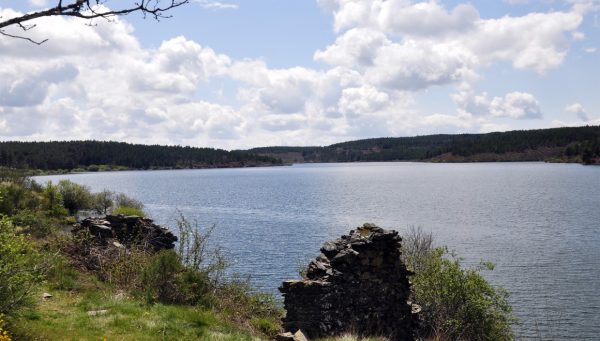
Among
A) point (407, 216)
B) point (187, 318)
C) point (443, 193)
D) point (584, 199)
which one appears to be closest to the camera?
point (187, 318)

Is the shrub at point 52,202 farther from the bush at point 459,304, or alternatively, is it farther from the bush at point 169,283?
the bush at point 459,304

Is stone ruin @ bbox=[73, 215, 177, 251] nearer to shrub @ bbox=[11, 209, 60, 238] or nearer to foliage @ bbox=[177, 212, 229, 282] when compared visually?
shrub @ bbox=[11, 209, 60, 238]

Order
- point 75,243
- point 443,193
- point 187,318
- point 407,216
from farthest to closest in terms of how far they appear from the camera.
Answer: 1. point 443,193
2. point 407,216
3. point 75,243
4. point 187,318

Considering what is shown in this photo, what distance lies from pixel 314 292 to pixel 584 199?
247 ft

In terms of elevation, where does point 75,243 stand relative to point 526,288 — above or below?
above

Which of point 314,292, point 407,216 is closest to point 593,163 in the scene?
point 407,216

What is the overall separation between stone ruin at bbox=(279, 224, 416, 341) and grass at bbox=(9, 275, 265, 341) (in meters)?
3.14

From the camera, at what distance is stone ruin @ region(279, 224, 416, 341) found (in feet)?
59.0

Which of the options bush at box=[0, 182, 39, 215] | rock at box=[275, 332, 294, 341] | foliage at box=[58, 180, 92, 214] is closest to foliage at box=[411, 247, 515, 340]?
rock at box=[275, 332, 294, 341]

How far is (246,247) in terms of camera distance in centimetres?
4619

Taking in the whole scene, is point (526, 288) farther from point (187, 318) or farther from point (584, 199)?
point (584, 199)

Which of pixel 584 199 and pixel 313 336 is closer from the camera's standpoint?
pixel 313 336

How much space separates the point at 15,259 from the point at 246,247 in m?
35.5

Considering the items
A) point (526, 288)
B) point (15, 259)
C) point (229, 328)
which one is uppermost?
point (15, 259)
